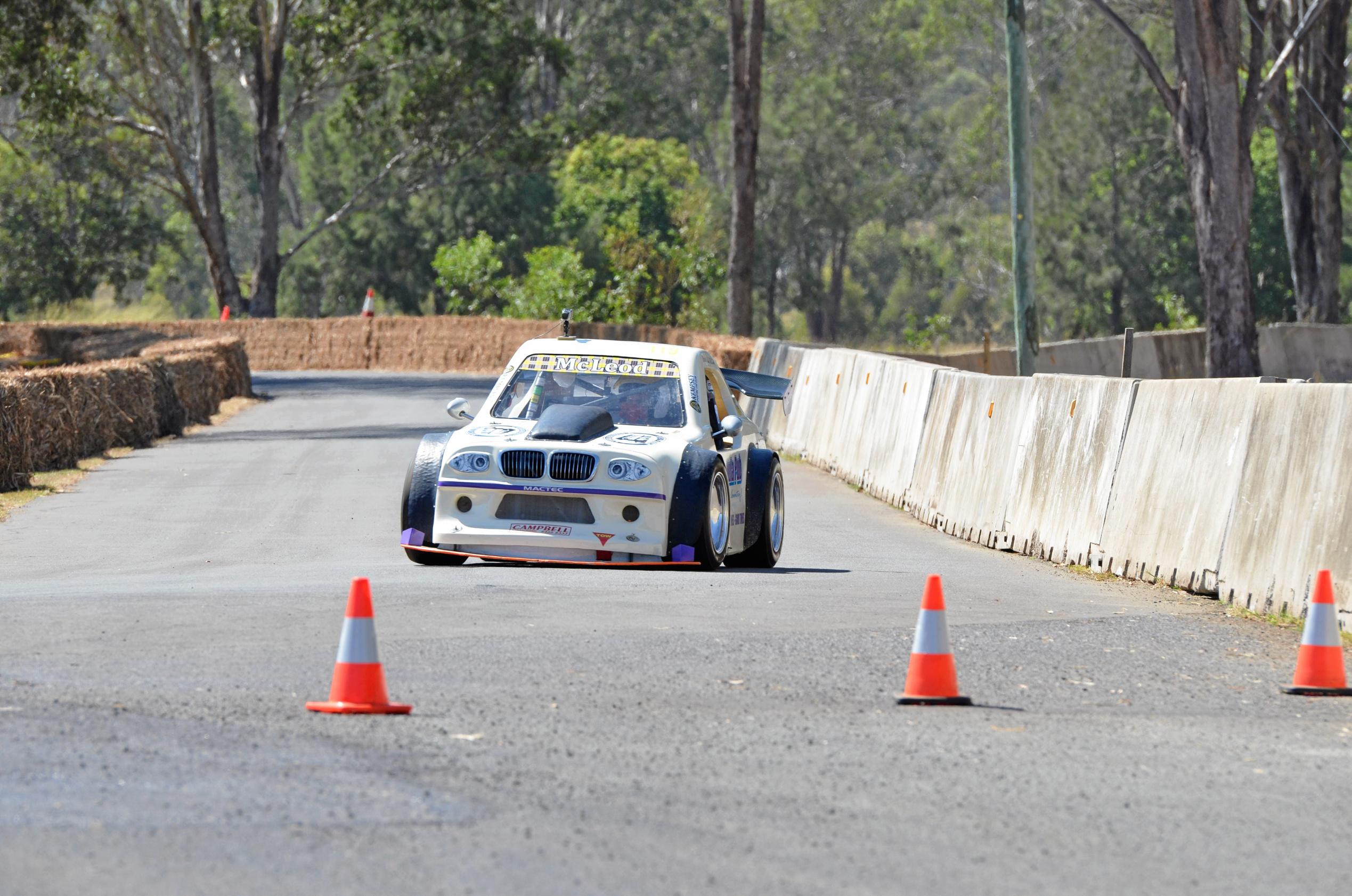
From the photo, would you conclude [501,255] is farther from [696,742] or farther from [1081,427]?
[696,742]

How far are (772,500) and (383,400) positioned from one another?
25.0 metres

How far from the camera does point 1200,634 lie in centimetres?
1073

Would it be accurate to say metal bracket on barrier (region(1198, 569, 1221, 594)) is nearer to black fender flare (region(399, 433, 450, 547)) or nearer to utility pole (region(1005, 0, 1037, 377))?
black fender flare (region(399, 433, 450, 547))

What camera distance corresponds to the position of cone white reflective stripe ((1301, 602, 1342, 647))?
8.78 metres

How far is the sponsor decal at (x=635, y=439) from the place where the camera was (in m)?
12.7

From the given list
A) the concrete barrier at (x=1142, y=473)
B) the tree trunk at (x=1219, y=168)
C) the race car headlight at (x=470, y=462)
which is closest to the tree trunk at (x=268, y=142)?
the tree trunk at (x=1219, y=168)

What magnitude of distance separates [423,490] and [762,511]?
8.26 feet

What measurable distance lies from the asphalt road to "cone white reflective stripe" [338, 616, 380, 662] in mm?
270

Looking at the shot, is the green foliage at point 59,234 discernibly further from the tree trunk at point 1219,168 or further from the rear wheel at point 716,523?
the rear wheel at point 716,523

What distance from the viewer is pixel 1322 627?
8.84 meters

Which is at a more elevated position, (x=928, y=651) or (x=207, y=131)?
(x=207, y=131)

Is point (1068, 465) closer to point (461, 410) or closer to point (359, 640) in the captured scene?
point (461, 410)

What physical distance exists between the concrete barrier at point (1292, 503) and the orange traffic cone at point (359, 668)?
561 cm

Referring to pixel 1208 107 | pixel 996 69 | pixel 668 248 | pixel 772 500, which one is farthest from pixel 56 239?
pixel 772 500
